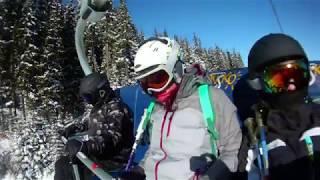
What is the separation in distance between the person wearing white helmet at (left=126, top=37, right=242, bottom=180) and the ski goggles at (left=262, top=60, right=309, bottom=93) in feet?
2.10

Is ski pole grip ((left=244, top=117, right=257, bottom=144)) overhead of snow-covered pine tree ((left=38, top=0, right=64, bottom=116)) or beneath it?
beneath

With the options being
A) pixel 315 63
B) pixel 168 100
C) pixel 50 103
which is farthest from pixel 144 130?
pixel 50 103

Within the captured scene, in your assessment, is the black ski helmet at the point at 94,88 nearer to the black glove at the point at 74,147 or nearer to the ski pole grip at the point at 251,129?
the black glove at the point at 74,147

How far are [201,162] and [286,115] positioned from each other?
869 millimetres

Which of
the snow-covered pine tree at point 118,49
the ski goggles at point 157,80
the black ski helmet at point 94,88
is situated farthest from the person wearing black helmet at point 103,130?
the snow-covered pine tree at point 118,49

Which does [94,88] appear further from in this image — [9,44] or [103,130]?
[9,44]

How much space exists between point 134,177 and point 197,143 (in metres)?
0.84

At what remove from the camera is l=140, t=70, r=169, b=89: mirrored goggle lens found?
3609 millimetres

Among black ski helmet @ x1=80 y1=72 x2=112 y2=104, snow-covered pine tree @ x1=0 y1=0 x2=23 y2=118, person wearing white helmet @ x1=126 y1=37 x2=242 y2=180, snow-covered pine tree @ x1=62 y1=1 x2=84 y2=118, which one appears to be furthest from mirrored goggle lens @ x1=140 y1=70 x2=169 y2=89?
snow-covered pine tree @ x1=62 y1=1 x2=84 y2=118

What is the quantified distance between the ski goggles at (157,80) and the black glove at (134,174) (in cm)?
71

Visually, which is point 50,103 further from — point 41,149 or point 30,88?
point 41,149

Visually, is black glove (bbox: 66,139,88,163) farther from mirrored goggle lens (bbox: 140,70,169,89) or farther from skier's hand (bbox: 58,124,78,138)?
mirrored goggle lens (bbox: 140,70,169,89)

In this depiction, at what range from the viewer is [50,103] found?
3981cm

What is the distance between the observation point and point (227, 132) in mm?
3279
